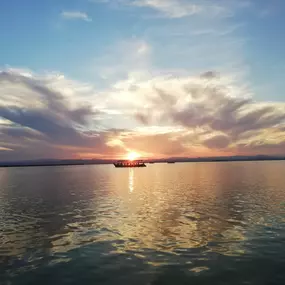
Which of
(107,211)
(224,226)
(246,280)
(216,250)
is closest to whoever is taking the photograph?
(246,280)

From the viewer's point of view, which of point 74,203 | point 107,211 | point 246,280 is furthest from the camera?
point 74,203

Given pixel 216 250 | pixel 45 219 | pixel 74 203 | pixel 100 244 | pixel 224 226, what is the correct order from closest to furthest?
pixel 216 250
pixel 100 244
pixel 224 226
pixel 45 219
pixel 74 203

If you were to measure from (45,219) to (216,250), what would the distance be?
20.0m

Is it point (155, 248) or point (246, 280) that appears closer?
point (246, 280)

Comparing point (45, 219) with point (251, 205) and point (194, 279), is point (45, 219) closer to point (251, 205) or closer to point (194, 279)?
point (194, 279)

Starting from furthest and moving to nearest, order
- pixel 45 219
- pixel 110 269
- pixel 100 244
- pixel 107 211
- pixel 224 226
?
pixel 107 211 < pixel 45 219 < pixel 224 226 < pixel 100 244 < pixel 110 269

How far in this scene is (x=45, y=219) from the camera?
30.5 m

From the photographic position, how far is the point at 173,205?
3891 cm

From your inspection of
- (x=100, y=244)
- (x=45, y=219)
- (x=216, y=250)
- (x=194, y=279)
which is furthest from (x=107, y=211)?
(x=194, y=279)

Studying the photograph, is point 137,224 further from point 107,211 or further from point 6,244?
point 6,244

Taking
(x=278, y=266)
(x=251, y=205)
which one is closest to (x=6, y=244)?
(x=278, y=266)

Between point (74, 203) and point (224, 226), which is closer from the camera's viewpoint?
point (224, 226)

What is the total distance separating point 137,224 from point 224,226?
28.4 feet

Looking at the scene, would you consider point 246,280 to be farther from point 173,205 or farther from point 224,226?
point 173,205
